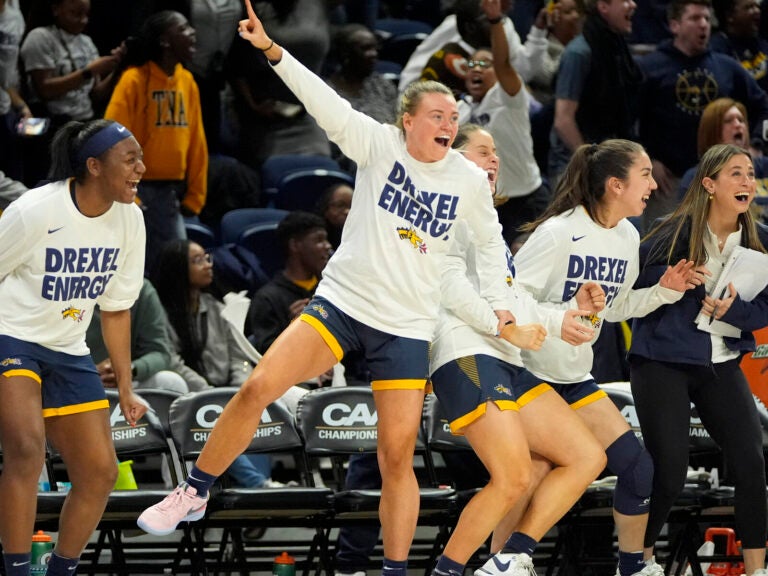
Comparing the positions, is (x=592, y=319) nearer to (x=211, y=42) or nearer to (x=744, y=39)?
(x=211, y=42)

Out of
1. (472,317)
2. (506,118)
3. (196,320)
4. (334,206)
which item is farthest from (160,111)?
(472,317)

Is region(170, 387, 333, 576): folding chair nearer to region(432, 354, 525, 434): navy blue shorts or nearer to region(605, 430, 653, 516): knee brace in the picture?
region(432, 354, 525, 434): navy blue shorts

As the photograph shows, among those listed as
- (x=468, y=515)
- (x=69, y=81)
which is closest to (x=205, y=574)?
(x=468, y=515)

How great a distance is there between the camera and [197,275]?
7.37 metres

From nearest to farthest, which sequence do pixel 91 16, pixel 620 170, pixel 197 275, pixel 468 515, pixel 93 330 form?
pixel 468 515 < pixel 620 170 < pixel 93 330 < pixel 197 275 < pixel 91 16

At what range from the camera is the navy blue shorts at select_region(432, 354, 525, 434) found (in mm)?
4953

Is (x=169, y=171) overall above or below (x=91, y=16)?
below

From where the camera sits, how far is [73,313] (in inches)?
199

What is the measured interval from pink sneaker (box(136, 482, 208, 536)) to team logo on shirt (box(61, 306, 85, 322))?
2.41 feet

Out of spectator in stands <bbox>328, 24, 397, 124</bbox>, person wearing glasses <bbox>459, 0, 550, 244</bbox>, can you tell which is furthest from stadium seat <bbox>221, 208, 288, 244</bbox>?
person wearing glasses <bbox>459, 0, 550, 244</bbox>

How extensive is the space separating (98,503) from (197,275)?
2465mm

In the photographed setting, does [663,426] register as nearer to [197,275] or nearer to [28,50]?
[197,275]

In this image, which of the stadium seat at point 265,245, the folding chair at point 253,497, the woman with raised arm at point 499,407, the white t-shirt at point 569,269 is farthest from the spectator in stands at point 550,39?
the woman with raised arm at point 499,407

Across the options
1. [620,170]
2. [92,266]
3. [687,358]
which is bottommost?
[687,358]
